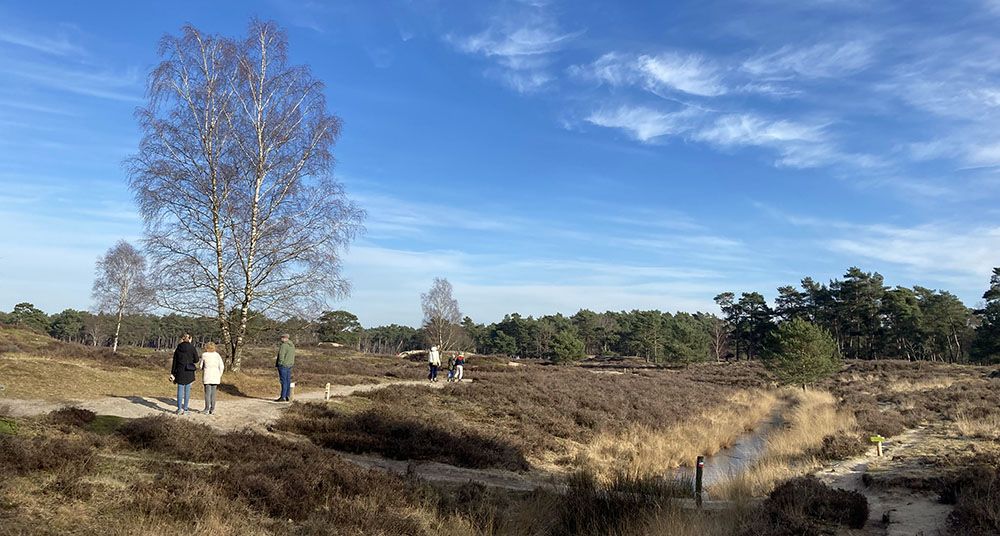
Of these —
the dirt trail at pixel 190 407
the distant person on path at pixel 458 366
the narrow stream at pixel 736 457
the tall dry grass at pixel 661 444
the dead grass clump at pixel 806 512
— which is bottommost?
the narrow stream at pixel 736 457

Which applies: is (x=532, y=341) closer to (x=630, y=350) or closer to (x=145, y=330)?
(x=630, y=350)

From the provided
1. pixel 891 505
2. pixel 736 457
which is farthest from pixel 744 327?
pixel 891 505

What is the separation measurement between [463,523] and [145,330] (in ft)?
328

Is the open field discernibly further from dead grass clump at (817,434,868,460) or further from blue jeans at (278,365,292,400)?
blue jeans at (278,365,292,400)

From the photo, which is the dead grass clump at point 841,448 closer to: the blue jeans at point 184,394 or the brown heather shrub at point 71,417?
the blue jeans at point 184,394

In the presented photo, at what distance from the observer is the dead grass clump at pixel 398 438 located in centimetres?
1300

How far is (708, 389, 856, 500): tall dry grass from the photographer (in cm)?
1209

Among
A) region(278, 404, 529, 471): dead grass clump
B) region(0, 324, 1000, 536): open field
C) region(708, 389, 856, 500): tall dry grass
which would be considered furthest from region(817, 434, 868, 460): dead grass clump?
region(278, 404, 529, 471): dead grass clump

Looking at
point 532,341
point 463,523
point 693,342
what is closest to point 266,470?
point 463,523

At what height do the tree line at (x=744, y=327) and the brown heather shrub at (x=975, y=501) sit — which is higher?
the tree line at (x=744, y=327)

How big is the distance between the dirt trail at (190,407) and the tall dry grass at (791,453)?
1042 centimetres

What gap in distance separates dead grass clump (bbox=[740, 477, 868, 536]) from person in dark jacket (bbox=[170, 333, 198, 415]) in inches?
445

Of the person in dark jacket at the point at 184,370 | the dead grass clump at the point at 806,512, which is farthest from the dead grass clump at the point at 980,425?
the person in dark jacket at the point at 184,370

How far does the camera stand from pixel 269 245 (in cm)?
1995
